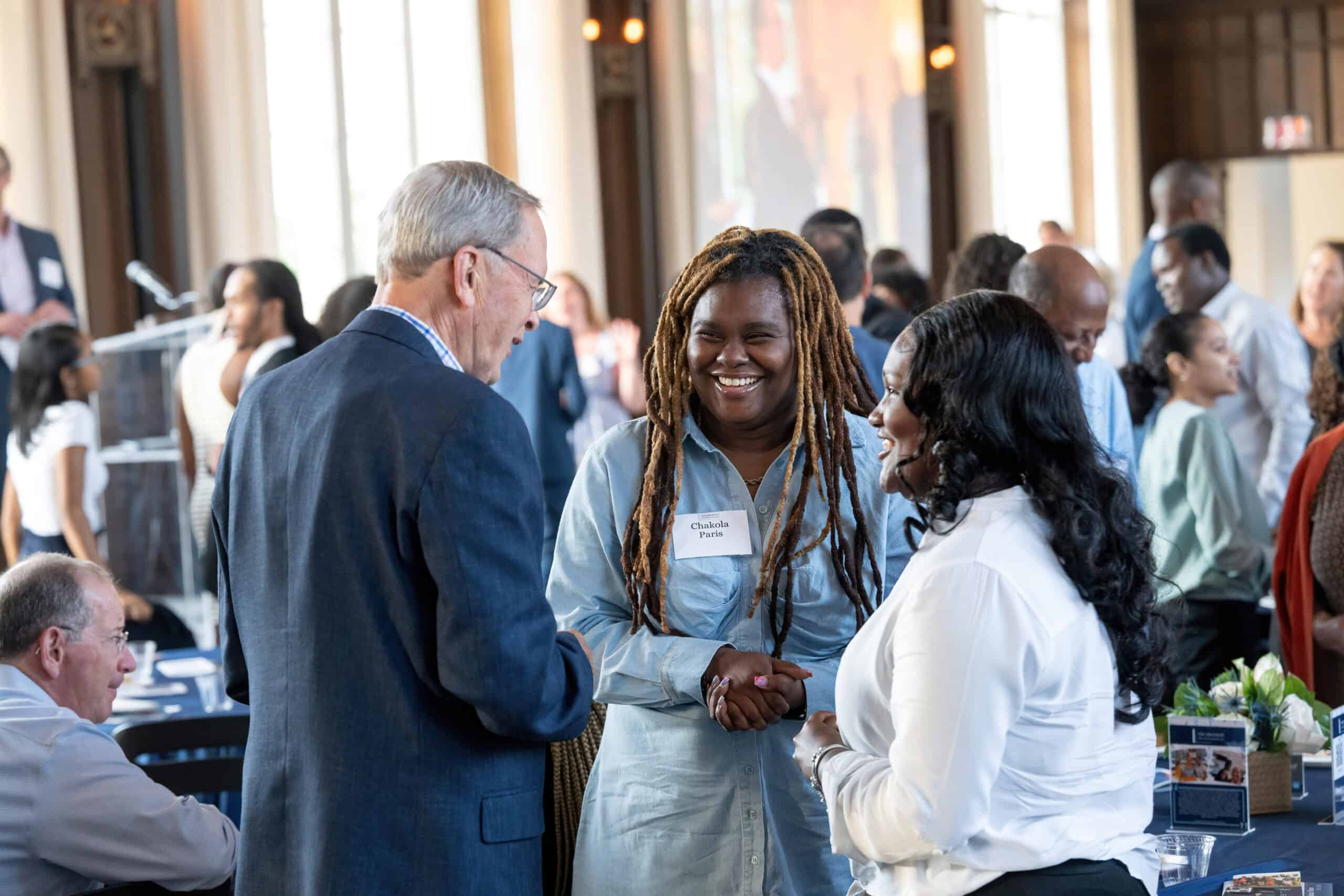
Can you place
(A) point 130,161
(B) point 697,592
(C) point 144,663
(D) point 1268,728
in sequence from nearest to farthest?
(B) point 697,592 → (D) point 1268,728 → (C) point 144,663 → (A) point 130,161

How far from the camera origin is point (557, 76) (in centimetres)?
1048

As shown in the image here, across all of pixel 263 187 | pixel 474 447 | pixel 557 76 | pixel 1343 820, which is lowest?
pixel 1343 820

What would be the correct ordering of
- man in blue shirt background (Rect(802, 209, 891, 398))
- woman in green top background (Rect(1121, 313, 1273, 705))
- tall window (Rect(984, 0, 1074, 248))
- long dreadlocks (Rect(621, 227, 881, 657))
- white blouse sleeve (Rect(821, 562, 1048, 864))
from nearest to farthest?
white blouse sleeve (Rect(821, 562, 1048, 864)) → long dreadlocks (Rect(621, 227, 881, 657)) → man in blue shirt background (Rect(802, 209, 891, 398)) → woman in green top background (Rect(1121, 313, 1273, 705)) → tall window (Rect(984, 0, 1074, 248))

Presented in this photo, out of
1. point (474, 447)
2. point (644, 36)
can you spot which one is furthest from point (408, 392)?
point (644, 36)

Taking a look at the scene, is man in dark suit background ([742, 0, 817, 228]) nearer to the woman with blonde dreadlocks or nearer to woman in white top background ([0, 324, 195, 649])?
woman in white top background ([0, 324, 195, 649])

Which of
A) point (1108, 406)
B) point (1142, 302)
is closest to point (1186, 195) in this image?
point (1142, 302)

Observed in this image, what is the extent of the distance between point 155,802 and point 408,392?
102cm

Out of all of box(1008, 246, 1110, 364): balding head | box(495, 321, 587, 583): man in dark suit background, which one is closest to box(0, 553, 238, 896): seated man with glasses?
box(1008, 246, 1110, 364): balding head

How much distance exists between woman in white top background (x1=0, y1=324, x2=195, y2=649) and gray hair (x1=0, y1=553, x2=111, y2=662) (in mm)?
2694

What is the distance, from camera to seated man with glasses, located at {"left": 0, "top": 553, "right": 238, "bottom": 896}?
7.96 feet

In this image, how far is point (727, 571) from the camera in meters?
2.21

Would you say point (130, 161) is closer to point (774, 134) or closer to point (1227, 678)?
point (774, 134)

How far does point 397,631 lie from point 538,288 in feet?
1.63

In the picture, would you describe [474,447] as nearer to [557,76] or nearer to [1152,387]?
[1152,387]
